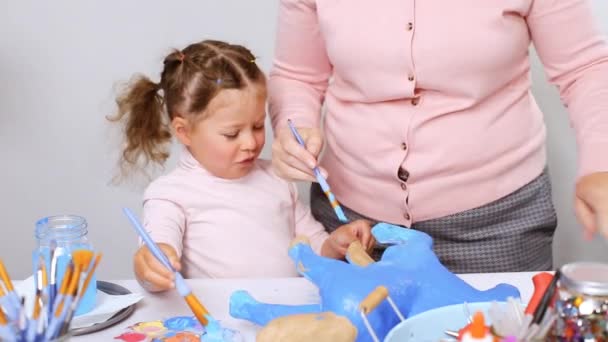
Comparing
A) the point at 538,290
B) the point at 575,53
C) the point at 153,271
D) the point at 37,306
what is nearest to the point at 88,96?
the point at 153,271

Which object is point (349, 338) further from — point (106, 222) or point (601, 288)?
point (106, 222)

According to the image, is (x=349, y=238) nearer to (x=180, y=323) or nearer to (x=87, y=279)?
(x=180, y=323)

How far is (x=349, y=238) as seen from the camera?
1117 millimetres

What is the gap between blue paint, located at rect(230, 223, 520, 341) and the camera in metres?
0.80

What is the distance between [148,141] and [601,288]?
2.98 ft

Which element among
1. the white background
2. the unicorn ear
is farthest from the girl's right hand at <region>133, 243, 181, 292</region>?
the white background

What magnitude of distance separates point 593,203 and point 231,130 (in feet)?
1.79

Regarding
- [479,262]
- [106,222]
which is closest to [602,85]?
[479,262]

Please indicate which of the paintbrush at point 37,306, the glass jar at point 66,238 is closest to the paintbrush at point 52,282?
the paintbrush at point 37,306

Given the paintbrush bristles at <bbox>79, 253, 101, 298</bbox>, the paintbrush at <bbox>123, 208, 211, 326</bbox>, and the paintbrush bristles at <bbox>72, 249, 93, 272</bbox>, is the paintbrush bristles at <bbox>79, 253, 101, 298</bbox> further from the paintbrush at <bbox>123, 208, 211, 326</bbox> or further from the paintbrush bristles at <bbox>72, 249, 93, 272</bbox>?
the paintbrush at <bbox>123, 208, 211, 326</bbox>

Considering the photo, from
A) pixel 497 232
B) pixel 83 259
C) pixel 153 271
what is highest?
pixel 83 259

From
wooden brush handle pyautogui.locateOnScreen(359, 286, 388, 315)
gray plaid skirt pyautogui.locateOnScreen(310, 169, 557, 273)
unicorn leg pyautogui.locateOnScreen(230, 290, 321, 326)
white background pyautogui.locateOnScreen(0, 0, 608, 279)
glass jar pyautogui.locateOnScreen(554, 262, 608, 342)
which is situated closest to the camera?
glass jar pyautogui.locateOnScreen(554, 262, 608, 342)

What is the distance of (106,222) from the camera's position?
1844 mm

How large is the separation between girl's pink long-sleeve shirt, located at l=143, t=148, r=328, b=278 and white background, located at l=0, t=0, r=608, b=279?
367mm
